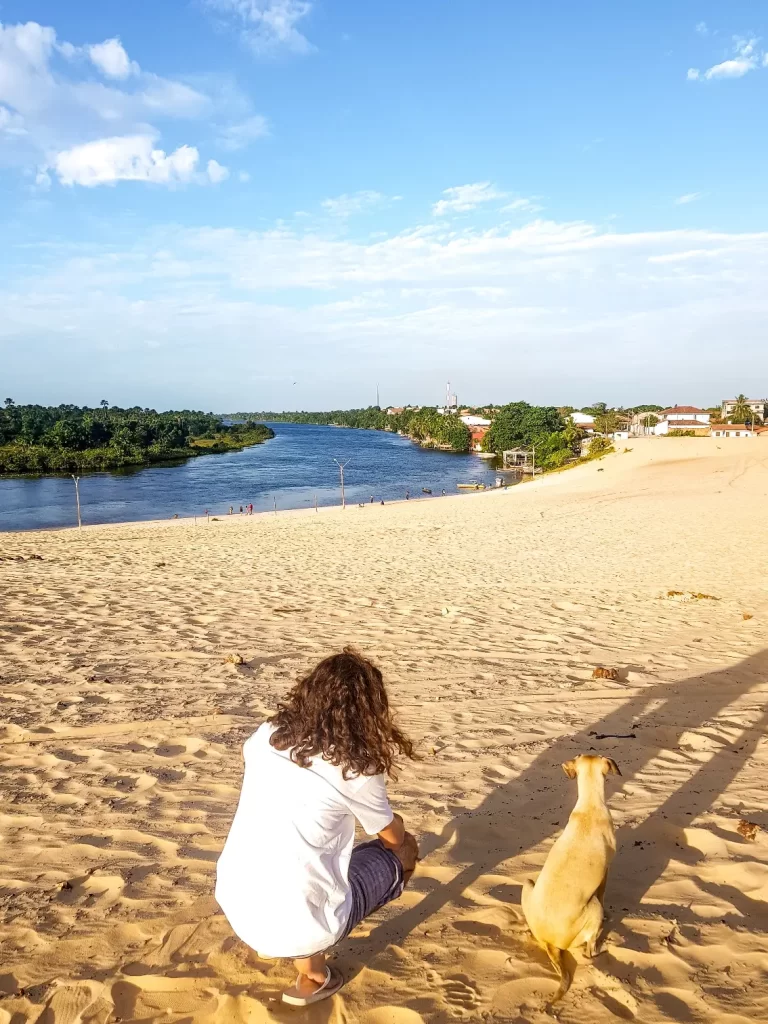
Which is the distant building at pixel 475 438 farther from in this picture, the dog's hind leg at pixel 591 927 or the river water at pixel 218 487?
the dog's hind leg at pixel 591 927

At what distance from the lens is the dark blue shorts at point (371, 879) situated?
2283 mm

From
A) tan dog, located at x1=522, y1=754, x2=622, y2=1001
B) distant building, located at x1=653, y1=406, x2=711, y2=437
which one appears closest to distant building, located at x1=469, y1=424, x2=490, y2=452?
distant building, located at x1=653, y1=406, x2=711, y2=437

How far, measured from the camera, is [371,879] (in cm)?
236

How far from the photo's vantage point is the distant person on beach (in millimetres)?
2092

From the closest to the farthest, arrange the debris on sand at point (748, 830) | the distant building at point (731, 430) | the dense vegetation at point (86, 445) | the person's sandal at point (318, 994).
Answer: the person's sandal at point (318, 994) < the debris on sand at point (748, 830) < the dense vegetation at point (86, 445) < the distant building at point (731, 430)

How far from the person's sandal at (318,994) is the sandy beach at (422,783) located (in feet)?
0.10

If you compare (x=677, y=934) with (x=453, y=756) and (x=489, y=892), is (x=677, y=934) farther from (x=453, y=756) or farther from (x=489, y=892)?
(x=453, y=756)

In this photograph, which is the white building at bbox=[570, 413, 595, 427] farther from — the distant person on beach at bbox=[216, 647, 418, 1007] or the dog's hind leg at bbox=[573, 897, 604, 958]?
the distant person on beach at bbox=[216, 647, 418, 1007]

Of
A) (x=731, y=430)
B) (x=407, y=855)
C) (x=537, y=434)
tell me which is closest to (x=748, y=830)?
(x=407, y=855)

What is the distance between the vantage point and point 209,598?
8.94m

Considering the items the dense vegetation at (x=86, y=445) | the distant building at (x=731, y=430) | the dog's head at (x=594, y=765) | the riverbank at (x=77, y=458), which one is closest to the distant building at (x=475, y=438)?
the distant building at (x=731, y=430)

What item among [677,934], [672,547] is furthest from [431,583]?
[677,934]

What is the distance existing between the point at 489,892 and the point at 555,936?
47 centimetres

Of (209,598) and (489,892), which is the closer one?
(489,892)
